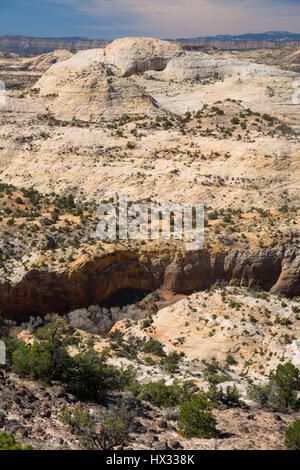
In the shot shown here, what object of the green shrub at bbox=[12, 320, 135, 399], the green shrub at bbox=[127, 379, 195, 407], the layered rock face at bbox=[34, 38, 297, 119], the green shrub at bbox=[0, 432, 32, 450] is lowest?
the green shrub at bbox=[127, 379, 195, 407]

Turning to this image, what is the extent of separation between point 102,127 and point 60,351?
2329 cm

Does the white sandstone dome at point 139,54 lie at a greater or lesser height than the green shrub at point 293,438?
greater

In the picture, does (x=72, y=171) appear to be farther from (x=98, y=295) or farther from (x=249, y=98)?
(x=249, y=98)

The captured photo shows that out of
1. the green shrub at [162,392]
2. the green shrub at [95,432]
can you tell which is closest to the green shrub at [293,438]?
the green shrub at [95,432]

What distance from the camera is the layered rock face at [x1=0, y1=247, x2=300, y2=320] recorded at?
754 inches

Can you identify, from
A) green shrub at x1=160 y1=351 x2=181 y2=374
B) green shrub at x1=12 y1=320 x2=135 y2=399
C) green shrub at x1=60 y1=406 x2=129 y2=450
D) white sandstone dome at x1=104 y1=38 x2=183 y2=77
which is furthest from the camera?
white sandstone dome at x1=104 y1=38 x2=183 y2=77

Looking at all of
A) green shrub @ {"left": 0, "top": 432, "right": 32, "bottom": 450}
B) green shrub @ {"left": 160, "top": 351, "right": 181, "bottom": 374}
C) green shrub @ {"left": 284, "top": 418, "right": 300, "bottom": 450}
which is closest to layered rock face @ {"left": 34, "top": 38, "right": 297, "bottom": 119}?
green shrub @ {"left": 160, "top": 351, "right": 181, "bottom": 374}

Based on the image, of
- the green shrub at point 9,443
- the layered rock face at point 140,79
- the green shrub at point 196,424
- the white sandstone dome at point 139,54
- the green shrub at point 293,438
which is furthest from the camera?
the white sandstone dome at point 139,54

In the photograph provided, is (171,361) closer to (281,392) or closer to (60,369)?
(281,392)

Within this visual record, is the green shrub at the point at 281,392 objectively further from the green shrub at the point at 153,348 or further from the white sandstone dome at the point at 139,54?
the white sandstone dome at the point at 139,54

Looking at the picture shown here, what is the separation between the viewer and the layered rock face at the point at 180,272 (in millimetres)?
19156

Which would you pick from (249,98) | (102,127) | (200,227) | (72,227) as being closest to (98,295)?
(72,227)

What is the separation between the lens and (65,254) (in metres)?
19.2

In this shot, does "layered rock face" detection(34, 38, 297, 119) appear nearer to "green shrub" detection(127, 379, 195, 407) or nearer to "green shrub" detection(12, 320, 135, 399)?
"green shrub" detection(12, 320, 135, 399)
